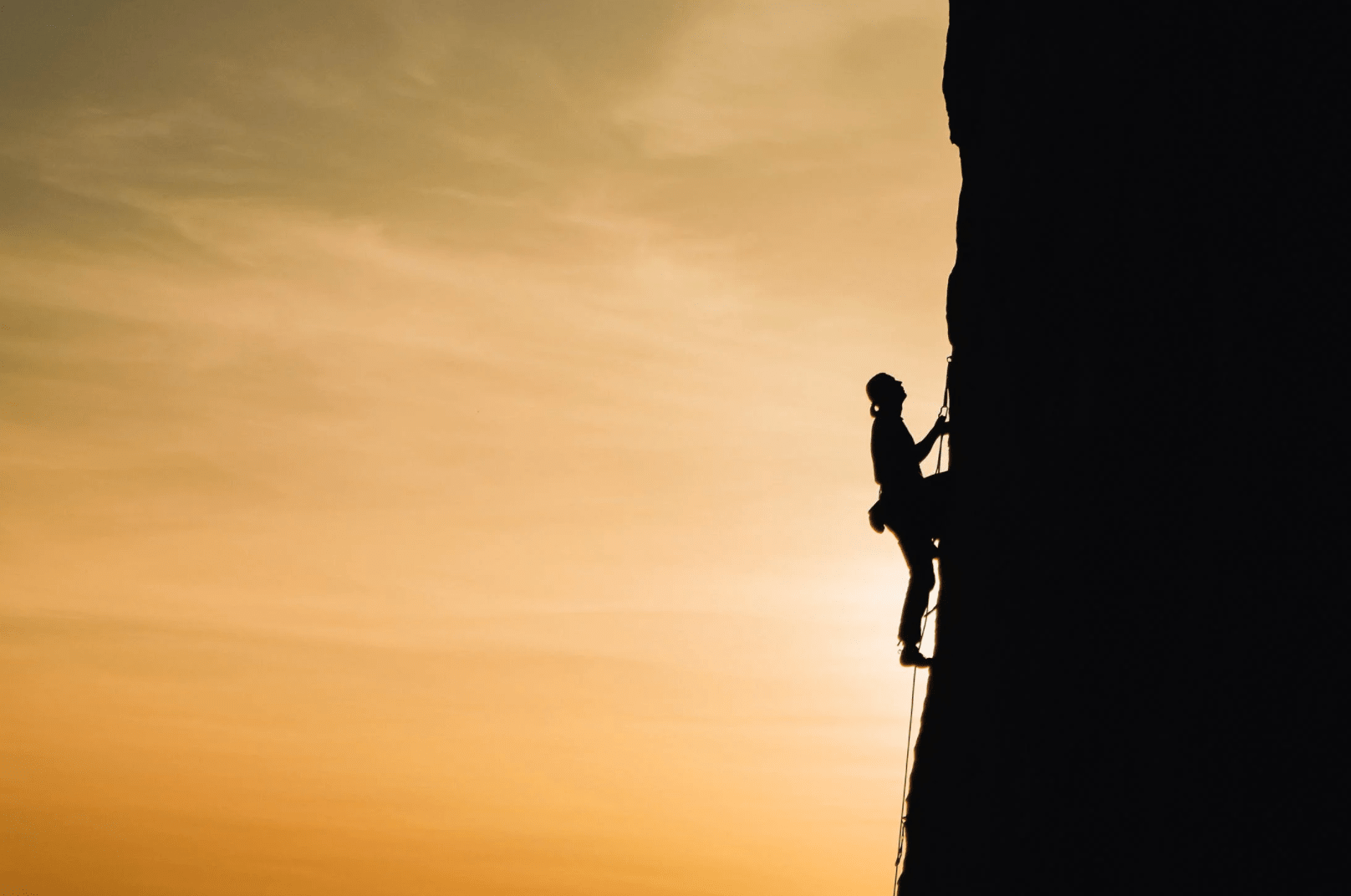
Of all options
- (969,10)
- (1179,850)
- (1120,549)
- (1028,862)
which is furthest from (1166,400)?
(969,10)

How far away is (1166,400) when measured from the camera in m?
8.20

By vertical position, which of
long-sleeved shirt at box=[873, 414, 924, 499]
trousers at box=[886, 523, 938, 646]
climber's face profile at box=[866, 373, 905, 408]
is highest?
climber's face profile at box=[866, 373, 905, 408]

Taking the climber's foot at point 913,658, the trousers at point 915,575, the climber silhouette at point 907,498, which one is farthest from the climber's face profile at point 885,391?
the climber's foot at point 913,658

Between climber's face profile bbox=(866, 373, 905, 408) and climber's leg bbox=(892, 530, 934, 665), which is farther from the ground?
climber's face profile bbox=(866, 373, 905, 408)

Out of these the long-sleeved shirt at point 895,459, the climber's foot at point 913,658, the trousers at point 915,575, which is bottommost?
the climber's foot at point 913,658

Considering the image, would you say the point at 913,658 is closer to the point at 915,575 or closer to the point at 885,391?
the point at 915,575

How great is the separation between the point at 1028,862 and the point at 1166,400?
3.34 metres

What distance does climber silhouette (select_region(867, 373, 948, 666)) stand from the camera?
1233cm

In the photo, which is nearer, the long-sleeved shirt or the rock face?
the rock face

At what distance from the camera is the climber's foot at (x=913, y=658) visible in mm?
12438

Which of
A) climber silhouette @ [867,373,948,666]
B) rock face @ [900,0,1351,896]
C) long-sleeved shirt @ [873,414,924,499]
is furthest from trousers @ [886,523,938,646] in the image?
rock face @ [900,0,1351,896]

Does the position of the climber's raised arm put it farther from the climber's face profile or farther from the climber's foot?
the climber's foot

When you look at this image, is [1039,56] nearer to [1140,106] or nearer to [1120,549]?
[1140,106]

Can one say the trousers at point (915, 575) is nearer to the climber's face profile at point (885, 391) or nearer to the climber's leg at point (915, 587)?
the climber's leg at point (915, 587)
